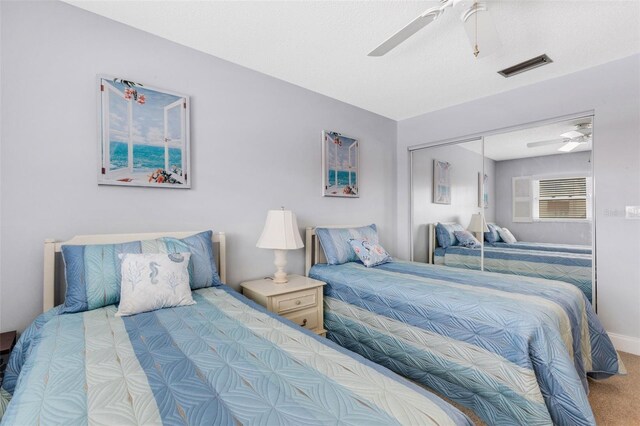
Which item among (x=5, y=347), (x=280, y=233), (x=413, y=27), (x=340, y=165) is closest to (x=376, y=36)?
(x=413, y=27)

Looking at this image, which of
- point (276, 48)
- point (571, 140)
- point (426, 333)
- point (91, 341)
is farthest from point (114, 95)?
point (571, 140)

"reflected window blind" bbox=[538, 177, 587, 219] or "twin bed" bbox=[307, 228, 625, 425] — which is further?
"reflected window blind" bbox=[538, 177, 587, 219]

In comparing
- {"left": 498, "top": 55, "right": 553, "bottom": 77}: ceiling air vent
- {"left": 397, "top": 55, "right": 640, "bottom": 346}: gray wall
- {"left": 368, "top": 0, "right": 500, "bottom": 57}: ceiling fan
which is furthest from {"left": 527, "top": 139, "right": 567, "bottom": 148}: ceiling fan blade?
{"left": 368, "top": 0, "right": 500, "bottom": 57}: ceiling fan

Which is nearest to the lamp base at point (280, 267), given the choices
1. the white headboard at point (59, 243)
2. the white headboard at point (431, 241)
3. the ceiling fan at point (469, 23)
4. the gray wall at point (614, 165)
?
the white headboard at point (59, 243)

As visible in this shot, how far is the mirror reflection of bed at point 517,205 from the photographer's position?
2742 mm

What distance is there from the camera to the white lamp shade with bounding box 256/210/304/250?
7.71 ft

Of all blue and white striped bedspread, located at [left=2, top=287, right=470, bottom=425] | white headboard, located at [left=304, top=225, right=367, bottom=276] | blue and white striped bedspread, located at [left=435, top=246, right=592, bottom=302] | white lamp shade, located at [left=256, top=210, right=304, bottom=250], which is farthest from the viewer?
white headboard, located at [left=304, top=225, right=367, bottom=276]

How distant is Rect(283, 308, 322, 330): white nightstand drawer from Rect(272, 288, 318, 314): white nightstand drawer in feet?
0.13

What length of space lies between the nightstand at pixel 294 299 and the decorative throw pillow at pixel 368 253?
1.75 feet

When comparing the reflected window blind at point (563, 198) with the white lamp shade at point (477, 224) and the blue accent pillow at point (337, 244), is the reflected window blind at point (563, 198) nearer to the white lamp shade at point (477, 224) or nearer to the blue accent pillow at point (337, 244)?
the white lamp shade at point (477, 224)

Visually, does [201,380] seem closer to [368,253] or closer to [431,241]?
[368,253]

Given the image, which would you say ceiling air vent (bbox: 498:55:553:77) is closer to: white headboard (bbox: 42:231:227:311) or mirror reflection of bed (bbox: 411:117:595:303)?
mirror reflection of bed (bbox: 411:117:595:303)

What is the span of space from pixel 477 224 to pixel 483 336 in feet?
6.52

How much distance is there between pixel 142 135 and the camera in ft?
6.70
